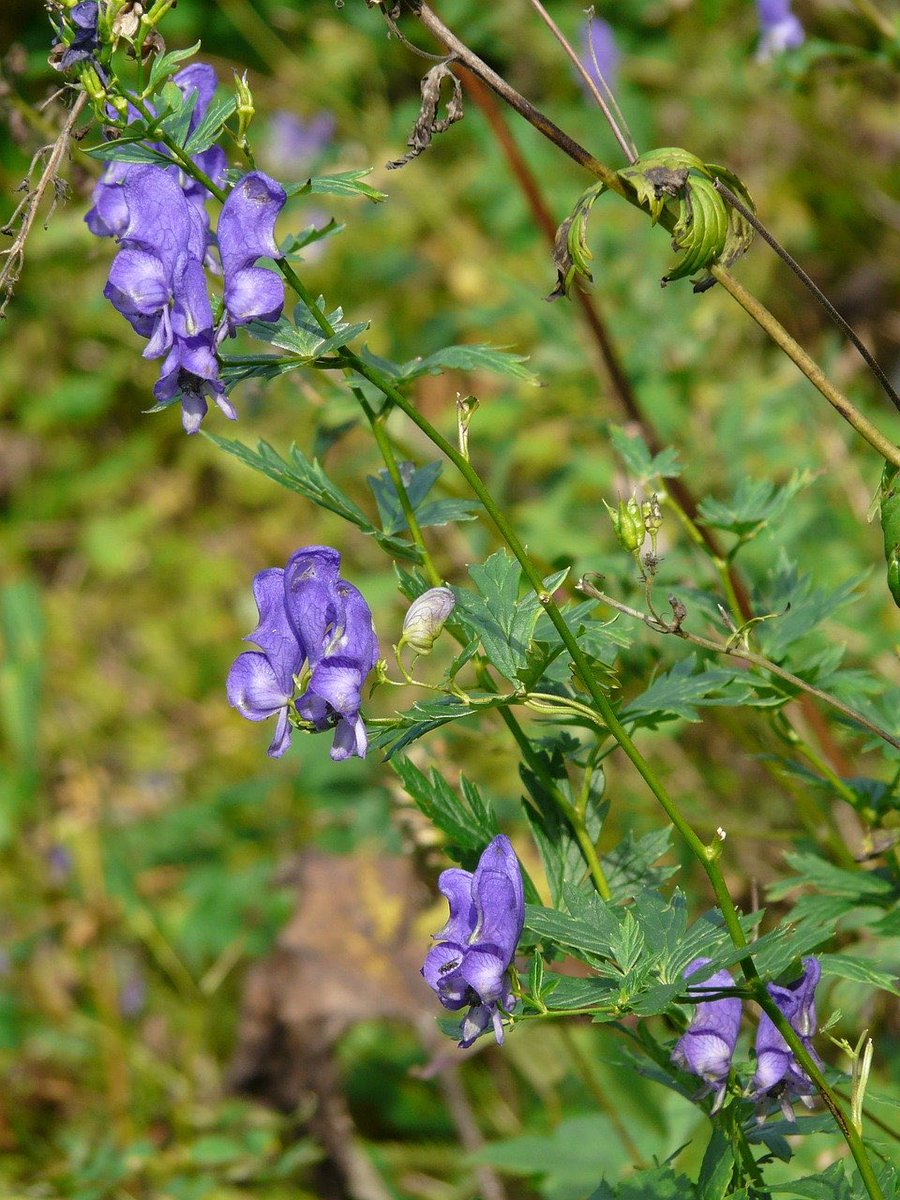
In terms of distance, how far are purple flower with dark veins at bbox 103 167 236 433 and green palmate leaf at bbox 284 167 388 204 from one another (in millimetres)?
89

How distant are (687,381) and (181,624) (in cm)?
169

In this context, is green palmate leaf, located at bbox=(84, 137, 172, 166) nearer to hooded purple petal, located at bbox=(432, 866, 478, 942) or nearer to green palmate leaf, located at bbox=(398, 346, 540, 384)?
green palmate leaf, located at bbox=(398, 346, 540, 384)

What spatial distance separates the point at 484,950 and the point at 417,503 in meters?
0.47

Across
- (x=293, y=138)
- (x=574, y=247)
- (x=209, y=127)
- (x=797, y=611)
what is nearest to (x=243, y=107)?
(x=209, y=127)

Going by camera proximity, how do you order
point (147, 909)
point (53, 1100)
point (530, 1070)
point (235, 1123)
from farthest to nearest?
point (147, 909)
point (53, 1100)
point (235, 1123)
point (530, 1070)

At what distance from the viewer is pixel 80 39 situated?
3.03ft

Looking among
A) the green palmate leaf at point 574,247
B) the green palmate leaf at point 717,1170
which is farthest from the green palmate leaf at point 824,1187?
the green palmate leaf at point 574,247

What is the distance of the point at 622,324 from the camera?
8.50 ft

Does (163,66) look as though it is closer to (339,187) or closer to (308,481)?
(339,187)

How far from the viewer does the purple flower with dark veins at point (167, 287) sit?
91 cm

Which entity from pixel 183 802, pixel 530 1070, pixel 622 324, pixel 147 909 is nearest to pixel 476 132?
pixel 622 324

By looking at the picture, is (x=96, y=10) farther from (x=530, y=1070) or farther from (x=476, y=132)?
(x=476, y=132)

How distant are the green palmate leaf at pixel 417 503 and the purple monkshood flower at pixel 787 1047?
48 centimetres

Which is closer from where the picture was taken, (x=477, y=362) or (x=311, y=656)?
(x=311, y=656)
